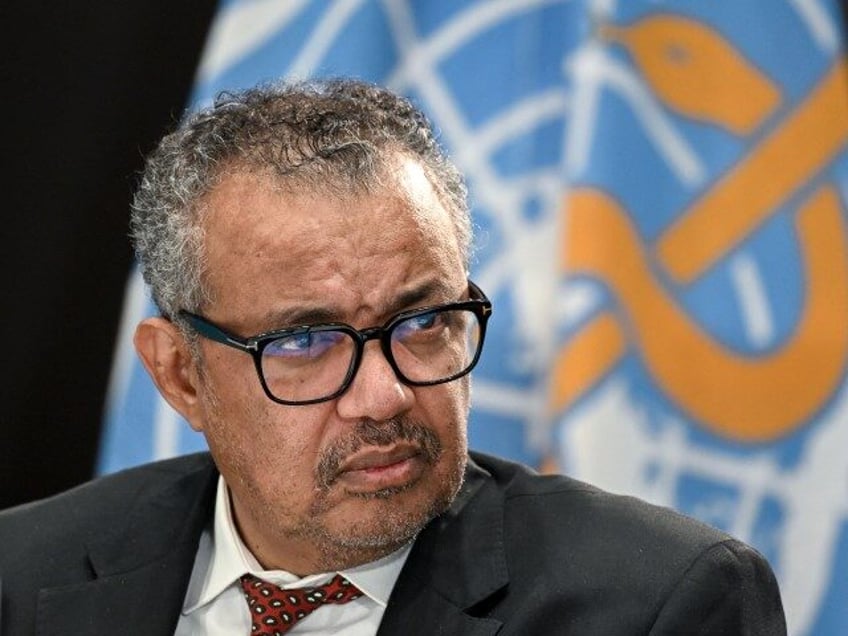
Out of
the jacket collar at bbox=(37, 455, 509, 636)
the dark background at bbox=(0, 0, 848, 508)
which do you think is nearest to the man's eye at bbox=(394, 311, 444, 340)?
the jacket collar at bbox=(37, 455, 509, 636)

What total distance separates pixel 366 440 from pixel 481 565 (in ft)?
1.01

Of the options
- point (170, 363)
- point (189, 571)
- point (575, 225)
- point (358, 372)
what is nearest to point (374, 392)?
point (358, 372)

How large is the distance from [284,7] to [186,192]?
4.30 feet

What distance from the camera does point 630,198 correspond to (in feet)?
11.4

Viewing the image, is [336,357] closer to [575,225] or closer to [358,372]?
[358,372]

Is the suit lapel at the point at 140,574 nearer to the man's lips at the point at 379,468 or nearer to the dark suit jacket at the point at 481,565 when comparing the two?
the dark suit jacket at the point at 481,565

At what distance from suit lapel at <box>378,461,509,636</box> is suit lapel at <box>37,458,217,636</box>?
0.42 meters

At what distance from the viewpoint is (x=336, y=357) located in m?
2.24

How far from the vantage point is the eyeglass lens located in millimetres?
2242

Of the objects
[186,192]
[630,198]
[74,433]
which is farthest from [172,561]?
[630,198]

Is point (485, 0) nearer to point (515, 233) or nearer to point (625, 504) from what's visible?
point (515, 233)

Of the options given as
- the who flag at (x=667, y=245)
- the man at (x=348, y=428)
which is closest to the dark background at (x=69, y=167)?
the who flag at (x=667, y=245)

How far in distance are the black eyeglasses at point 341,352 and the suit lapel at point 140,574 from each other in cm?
48

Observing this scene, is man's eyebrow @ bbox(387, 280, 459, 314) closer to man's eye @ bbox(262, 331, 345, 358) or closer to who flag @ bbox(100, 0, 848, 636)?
man's eye @ bbox(262, 331, 345, 358)
